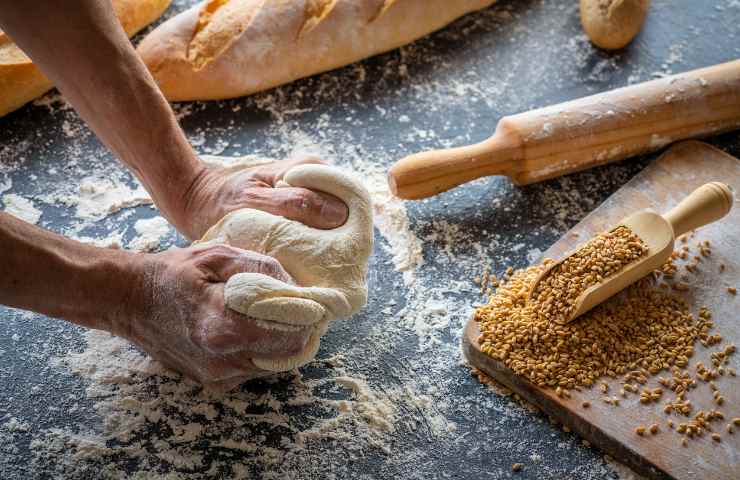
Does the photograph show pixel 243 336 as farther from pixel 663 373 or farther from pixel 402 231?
pixel 663 373

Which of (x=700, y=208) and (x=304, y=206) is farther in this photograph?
(x=700, y=208)

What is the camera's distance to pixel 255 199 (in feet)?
4.44

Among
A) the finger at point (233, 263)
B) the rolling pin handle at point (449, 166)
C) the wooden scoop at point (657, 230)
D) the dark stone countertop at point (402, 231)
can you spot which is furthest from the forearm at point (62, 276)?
the wooden scoop at point (657, 230)

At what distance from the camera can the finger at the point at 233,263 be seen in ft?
3.96

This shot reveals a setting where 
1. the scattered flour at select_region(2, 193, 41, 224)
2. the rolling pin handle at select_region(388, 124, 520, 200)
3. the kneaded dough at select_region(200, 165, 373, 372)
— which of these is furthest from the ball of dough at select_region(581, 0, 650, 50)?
the scattered flour at select_region(2, 193, 41, 224)

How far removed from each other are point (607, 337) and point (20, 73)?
149cm

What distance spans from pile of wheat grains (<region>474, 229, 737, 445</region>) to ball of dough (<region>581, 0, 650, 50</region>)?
29.1 inches

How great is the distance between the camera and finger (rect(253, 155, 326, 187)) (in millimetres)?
1396

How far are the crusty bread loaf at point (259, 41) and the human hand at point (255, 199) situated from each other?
469 millimetres

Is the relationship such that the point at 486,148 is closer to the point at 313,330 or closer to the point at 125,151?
the point at 313,330

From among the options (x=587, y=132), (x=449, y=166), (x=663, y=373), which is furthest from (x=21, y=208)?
(x=663, y=373)

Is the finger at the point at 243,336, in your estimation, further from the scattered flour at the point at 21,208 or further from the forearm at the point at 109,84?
the scattered flour at the point at 21,208

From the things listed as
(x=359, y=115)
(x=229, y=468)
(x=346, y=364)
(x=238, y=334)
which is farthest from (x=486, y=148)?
(x=229, y=468)

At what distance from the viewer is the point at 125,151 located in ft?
4.56
